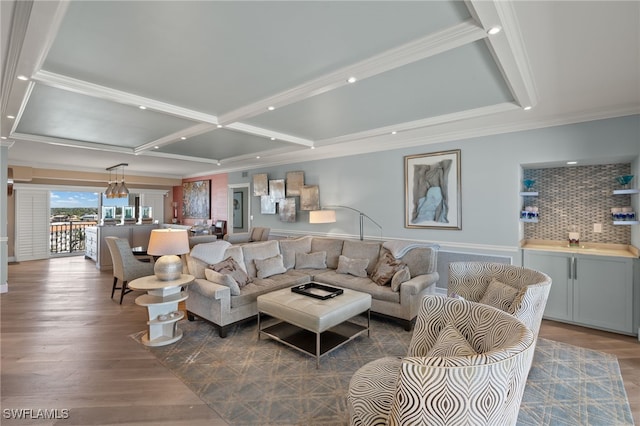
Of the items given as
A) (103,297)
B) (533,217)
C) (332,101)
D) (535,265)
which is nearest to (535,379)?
(535,265)

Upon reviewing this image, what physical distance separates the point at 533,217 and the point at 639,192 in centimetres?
104

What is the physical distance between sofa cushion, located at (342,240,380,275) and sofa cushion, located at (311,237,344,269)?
0.47ft

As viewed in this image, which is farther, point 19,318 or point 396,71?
point 19,318

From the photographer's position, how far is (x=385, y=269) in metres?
4.02

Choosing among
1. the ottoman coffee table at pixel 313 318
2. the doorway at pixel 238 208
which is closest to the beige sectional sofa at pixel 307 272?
the ottoman coffee table at pixel 313 318

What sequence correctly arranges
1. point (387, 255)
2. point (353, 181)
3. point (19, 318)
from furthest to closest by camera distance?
point (353, 181)
point (387, 255)
point (19, 318)

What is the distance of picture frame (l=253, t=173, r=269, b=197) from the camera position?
729 cm

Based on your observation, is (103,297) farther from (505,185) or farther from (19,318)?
(505,185)

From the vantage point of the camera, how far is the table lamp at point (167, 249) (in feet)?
10.6

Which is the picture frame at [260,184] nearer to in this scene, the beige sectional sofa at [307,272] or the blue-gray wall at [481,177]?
the blue-gray wall at [481,177]

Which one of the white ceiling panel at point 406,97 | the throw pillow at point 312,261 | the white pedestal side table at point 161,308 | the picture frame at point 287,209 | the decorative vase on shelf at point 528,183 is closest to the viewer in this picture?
the white ceiling panel at point 406,97

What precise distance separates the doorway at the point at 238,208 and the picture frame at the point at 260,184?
2.32ft

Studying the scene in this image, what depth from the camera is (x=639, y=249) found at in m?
3.32

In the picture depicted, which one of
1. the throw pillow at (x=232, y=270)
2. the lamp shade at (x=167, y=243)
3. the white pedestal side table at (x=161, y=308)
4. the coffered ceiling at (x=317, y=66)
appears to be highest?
the coffered ceiling at (x=317, y=66)
